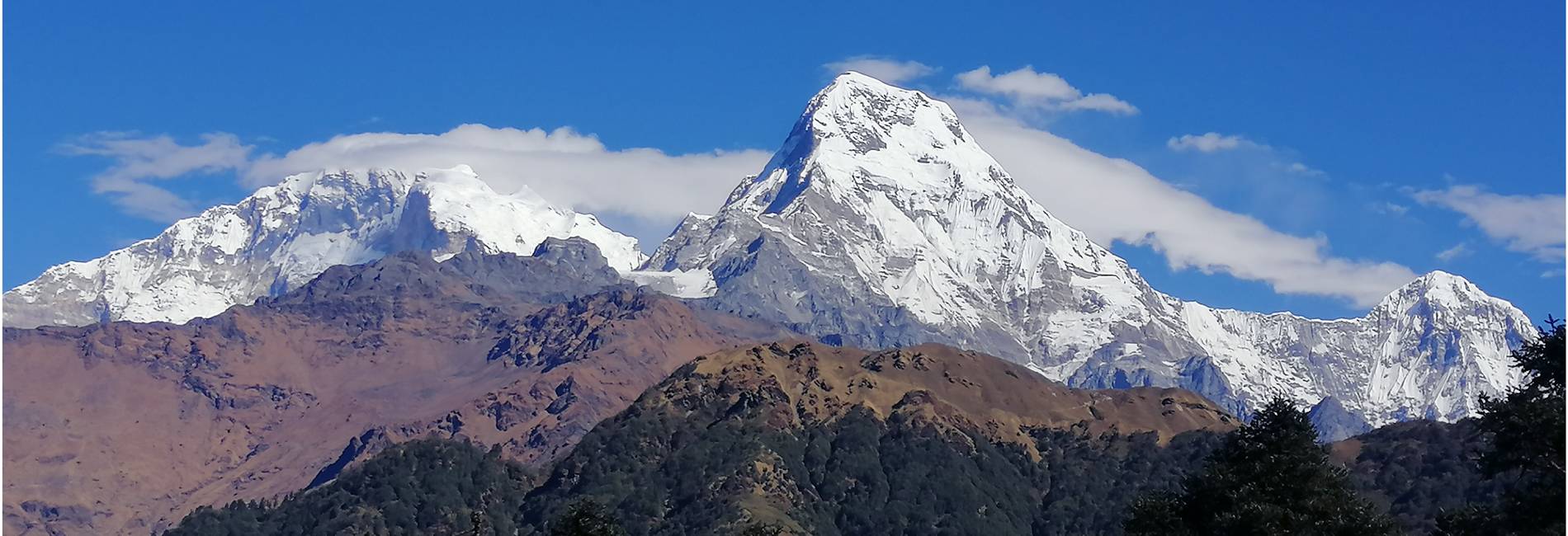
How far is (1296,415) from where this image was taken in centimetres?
10138

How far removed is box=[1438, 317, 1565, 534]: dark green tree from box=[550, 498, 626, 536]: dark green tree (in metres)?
38.3

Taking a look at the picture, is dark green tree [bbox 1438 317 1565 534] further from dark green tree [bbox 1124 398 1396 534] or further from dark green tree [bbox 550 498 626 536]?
dark green tree [bbox 550 498 626 536]

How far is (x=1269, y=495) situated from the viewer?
295 ft

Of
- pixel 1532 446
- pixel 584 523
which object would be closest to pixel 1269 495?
pixel 1532 446

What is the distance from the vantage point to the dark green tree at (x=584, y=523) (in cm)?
9406

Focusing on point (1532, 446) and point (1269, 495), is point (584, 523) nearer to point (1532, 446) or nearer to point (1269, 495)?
point (1269, 495)

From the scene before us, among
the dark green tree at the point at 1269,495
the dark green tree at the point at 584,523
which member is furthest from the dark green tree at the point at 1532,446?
the dark green tree at the point at 584,523

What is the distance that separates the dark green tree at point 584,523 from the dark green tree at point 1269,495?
26684 millimetres

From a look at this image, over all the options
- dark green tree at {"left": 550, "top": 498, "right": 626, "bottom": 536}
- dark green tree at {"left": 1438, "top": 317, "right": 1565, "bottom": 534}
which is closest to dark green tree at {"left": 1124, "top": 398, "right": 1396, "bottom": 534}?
dark green tree at {"left": 1438, "top": 317, "right": 1565, "bottom": 534}

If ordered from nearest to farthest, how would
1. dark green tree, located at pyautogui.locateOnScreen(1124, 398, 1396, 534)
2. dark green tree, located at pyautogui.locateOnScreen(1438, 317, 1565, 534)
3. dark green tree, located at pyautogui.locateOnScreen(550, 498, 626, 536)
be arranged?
dark green tree, located at pyautogui.locateOnScreen(1438, 317, 1565, 534) < dark green tree, located at pyautogui.locateOnScreen(1124, 398, 1396, 534) < dark green tree, located at pyautogui.locateOnScreen(550, 498, 626, 536)

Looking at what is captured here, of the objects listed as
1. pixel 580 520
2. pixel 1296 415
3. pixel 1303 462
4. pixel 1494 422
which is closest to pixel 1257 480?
pixel 1303 462

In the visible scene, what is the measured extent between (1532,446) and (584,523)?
4213cm

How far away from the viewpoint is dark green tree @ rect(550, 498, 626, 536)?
309 feet

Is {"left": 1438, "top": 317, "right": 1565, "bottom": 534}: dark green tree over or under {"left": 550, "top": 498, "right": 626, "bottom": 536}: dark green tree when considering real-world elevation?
over
